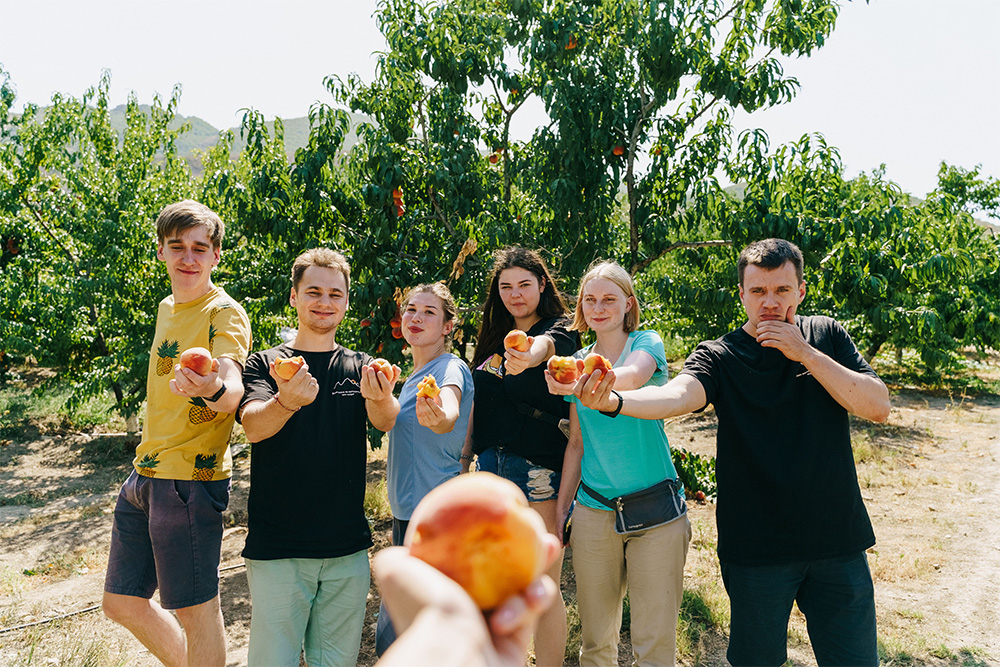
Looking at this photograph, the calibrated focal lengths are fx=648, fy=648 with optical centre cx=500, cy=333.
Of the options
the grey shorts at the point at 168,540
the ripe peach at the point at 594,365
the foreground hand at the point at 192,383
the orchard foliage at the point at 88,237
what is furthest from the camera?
the orchard foliage at the point at 88,237

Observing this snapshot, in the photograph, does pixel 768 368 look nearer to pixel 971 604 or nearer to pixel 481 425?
pixel 481 425

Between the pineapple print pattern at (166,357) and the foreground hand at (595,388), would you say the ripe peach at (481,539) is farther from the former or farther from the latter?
the pineapple print pattern at (166,357)

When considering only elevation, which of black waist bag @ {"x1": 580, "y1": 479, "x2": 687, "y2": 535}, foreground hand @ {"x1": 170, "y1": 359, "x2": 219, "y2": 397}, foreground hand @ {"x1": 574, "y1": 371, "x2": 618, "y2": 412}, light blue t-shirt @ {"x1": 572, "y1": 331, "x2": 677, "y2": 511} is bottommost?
black waist bag @ {"x1": 580, "y1": 479, "x2": 687, "y2": 535}

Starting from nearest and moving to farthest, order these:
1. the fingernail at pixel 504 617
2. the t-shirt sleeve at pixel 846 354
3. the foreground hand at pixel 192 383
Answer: the fingernail at pixel 504 617
the foreground hand at pixel 192 383
the t-shirt sleeve at pixel 846 354

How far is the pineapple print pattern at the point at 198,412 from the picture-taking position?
9.21ft

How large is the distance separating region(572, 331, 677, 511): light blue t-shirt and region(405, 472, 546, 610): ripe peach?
1.90m

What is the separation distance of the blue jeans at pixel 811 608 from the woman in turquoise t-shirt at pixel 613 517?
30cm

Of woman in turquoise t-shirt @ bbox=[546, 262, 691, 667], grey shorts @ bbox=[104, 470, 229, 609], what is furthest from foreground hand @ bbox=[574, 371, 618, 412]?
grey shorts @ bbox=[104, 470, 229, 609]

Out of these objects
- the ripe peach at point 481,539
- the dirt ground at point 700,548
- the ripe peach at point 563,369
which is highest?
the ripe peach at point 563,369

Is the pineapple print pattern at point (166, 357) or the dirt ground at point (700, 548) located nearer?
the pineapple print pattern at point (166, 357)

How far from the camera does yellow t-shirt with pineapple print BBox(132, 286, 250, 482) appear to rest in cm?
278

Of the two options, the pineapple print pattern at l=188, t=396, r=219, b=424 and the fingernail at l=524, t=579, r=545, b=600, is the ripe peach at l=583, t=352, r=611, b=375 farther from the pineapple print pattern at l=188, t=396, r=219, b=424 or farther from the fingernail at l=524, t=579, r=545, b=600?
the pineapple print pattern at l=188, t=396, r=219, b=424

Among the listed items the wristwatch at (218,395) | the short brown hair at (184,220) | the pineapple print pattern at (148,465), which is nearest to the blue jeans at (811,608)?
the wristwatch at (218,395)

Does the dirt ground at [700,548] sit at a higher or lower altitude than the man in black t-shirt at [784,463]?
lower
